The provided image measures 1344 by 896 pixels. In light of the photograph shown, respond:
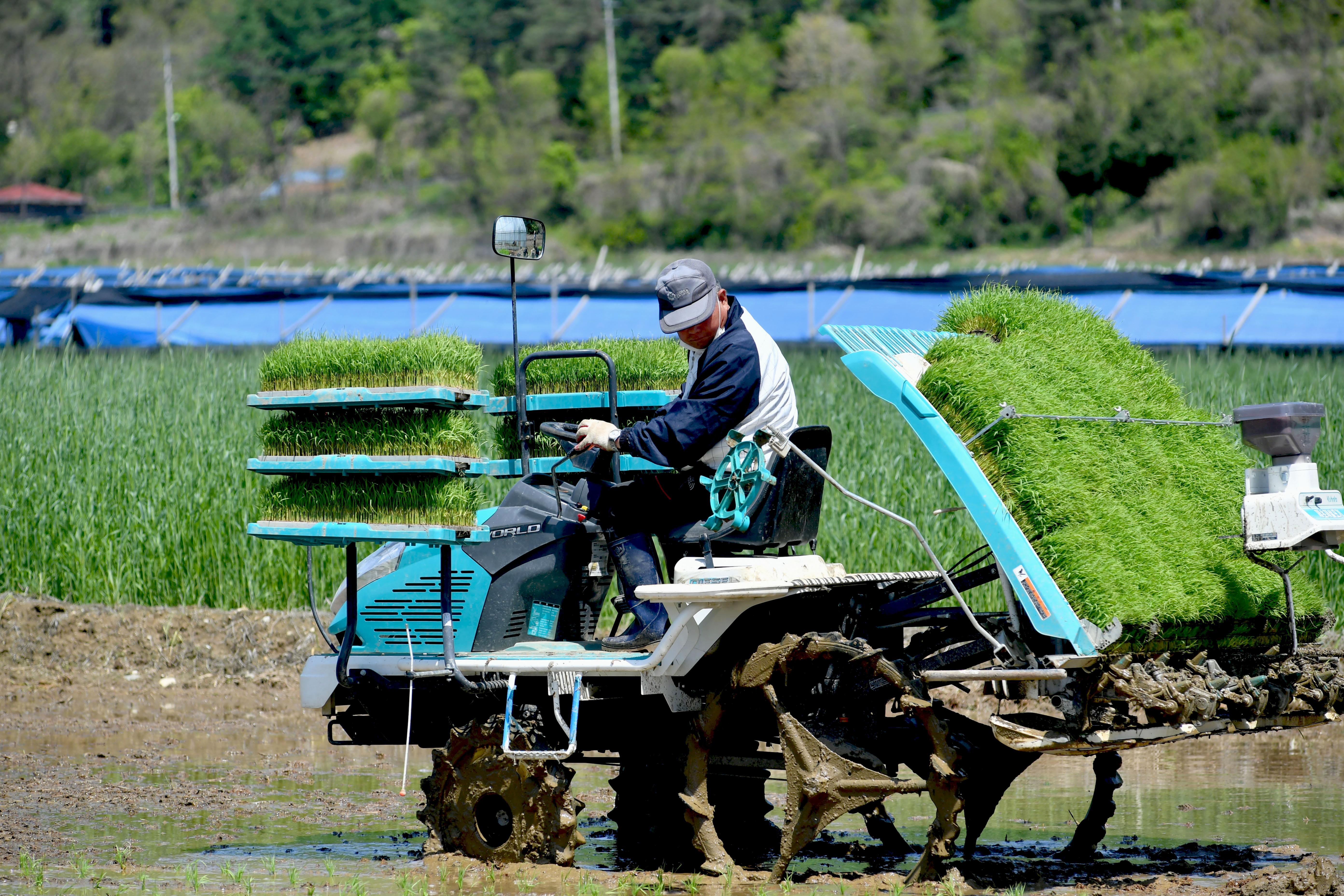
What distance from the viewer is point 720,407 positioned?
19.4 ft

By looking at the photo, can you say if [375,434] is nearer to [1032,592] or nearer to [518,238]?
[518,238]

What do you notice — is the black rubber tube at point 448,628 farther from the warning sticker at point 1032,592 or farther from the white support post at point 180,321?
the white support post at point 180,321

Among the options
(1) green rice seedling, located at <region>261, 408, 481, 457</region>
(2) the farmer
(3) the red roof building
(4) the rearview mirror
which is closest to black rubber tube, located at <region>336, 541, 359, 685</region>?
(1) green rice seedling, located at <region>261, 408, 481, 457</region>

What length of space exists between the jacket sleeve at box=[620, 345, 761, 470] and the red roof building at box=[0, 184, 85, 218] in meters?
76.4

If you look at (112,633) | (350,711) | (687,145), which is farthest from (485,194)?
(350,711)

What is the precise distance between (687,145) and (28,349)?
5483 cm

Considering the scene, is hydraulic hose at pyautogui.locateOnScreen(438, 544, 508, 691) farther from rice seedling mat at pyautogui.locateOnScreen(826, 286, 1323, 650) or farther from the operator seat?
rice seedling mat at pyautogui.locateOnScreen(826, 286, 1323, 650)

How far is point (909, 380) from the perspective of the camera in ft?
18.9

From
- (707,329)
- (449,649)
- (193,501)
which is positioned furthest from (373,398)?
(193,501)

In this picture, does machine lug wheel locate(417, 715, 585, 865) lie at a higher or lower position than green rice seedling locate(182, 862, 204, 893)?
higher

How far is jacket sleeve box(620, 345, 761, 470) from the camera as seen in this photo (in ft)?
19.2

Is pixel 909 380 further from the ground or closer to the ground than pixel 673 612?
further from the ground

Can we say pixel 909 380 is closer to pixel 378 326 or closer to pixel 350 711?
pixel 350 711

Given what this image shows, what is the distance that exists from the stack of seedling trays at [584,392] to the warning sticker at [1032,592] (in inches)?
60.9
